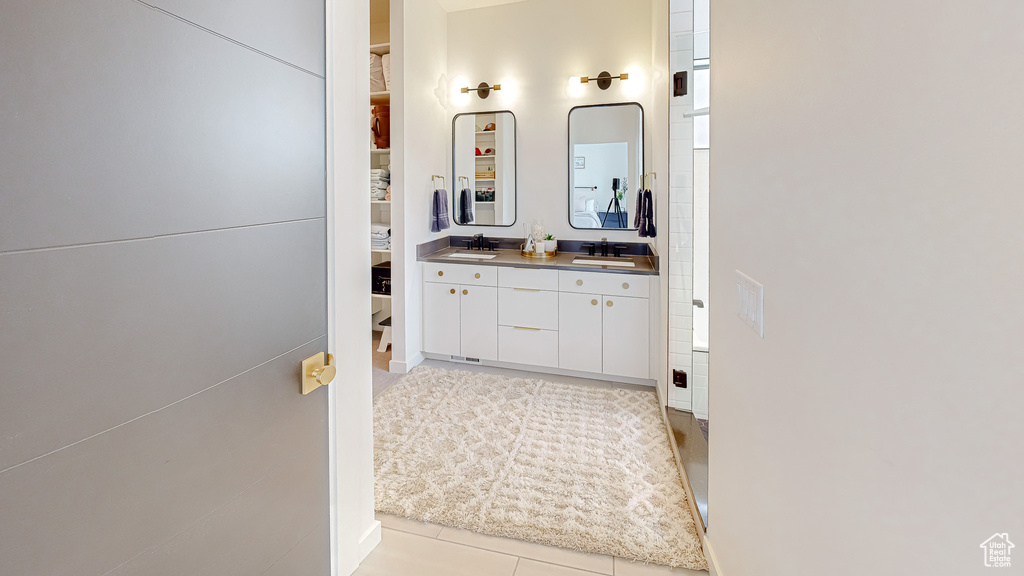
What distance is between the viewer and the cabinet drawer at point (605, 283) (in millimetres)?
3141

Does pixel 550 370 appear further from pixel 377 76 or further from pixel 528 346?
pixel 377 76

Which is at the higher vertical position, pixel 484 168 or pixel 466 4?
pixel 466 4

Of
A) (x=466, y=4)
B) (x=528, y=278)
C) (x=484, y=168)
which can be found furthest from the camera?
(x=484, y=168)

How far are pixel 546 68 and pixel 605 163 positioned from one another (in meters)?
0.93

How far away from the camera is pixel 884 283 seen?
600mm

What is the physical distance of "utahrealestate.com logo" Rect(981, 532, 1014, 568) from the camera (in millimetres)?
407

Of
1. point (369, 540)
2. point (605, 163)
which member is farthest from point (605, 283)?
point (369, 540)

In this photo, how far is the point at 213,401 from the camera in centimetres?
97

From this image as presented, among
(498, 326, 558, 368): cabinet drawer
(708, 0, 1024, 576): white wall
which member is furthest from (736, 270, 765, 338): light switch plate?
(498, 326, 558, 368): cabinet drawer

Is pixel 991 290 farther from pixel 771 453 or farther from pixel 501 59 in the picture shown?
pixel 501 59

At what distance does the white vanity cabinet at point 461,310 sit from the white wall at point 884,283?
2.47 m

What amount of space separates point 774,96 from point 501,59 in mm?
3311

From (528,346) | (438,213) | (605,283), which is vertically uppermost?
(438,213)

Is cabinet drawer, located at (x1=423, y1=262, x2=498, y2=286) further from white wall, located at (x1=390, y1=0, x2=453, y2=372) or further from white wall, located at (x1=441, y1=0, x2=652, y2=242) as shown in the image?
white wall, located at (x1=441, y1=0, x2=652, y2=242)
